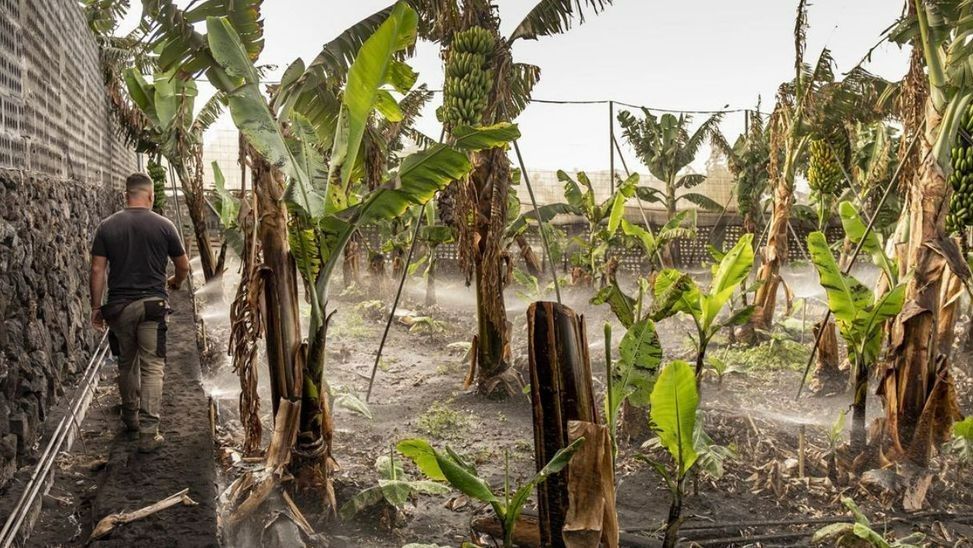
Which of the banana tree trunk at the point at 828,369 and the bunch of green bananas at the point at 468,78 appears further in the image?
the banana tree trunk at the point at 828,369

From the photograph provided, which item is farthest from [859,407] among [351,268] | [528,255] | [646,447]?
[351,268]

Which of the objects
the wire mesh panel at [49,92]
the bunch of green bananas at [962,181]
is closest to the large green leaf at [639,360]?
the bunch of green bananas at [962,181]

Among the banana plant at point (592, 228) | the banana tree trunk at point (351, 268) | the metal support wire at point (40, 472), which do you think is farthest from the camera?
the banana tree trunk at point (351, 268)

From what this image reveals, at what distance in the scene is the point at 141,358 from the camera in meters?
3.68

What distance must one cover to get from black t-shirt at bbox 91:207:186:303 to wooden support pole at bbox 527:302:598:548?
2570 mm

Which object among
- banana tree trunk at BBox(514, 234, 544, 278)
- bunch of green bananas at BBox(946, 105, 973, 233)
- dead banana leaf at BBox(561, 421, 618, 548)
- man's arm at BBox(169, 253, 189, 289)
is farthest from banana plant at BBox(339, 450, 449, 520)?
banana tree trunk at BBox(514, 234, 544, 278)

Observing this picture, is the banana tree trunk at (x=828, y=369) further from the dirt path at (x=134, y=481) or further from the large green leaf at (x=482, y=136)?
the dirt path at (x=134, y=481)

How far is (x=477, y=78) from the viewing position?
5.04m

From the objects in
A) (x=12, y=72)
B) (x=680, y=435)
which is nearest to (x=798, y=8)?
(x=680, y=435)

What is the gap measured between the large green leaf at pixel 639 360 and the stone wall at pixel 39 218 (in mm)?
2579

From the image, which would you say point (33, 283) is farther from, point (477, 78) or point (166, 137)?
point (166, 137)

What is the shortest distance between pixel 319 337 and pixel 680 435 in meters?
1.65

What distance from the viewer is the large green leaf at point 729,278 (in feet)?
13.1

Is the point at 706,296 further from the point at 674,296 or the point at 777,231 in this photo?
the point at 777,231
